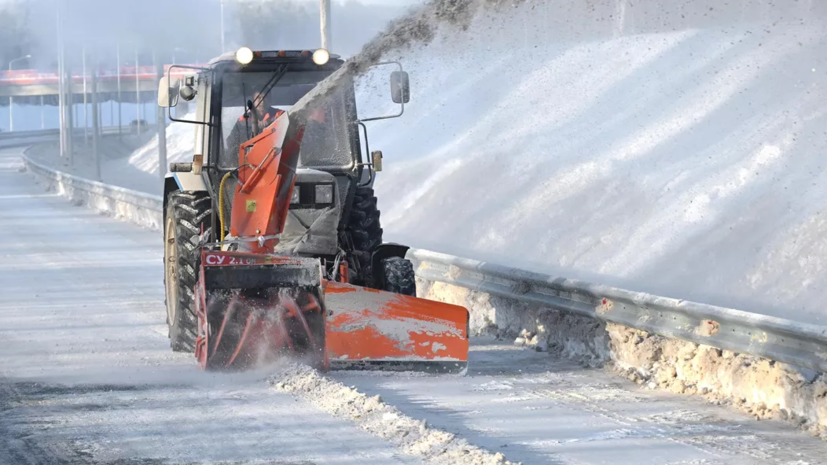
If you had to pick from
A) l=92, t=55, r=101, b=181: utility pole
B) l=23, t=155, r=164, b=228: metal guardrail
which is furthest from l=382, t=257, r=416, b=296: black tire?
l=92, t=55, r=101, b=181: utility pole

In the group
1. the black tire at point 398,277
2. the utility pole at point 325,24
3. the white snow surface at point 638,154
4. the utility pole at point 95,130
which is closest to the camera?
the black tire at point 398,277

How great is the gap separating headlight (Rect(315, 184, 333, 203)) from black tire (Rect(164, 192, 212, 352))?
996mm

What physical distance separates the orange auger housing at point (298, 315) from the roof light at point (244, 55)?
1.66 ft

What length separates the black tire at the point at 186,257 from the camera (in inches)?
347

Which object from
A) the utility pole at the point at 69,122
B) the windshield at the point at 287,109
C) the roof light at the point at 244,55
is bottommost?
the windshield at the point at 287,109

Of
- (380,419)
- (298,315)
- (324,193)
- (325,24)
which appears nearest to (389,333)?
(298,315)

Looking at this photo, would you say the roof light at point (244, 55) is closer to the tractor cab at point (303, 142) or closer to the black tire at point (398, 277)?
the tractor cab at point (303, 142)

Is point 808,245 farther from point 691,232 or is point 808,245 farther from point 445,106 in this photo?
point 445,106

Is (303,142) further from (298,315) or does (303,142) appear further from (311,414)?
(311,414)

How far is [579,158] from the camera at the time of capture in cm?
2281

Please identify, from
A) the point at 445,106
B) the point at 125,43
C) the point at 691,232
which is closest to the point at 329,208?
the point at 691,232

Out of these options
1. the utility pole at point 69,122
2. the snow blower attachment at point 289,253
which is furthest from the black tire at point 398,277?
the utility pole at point 69,122

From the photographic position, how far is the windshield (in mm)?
8922

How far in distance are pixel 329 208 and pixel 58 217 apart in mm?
16278
